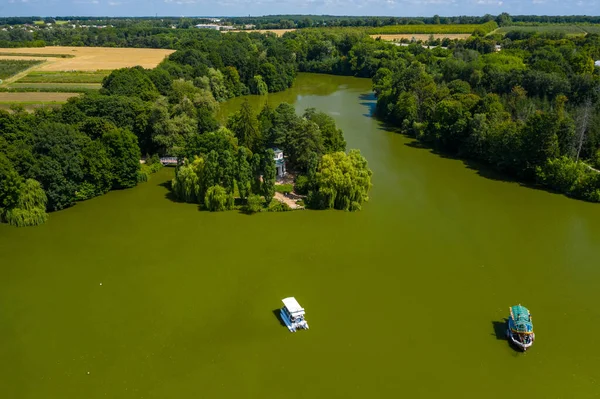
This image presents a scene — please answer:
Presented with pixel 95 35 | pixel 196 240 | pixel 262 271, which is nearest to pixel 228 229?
pixel 196 240

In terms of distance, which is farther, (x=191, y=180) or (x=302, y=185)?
(x=302, y=185)

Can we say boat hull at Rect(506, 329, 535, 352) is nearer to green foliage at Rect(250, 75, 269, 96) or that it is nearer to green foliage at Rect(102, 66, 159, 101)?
green foliage at Rect(102, 66, 159, 101)

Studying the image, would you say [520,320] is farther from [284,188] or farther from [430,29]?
[430,29]

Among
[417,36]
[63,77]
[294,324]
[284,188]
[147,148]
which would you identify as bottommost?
[294,324]

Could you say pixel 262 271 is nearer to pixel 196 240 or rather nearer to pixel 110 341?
pixel 196 240

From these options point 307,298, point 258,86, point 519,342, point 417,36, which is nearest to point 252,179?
point 307,298

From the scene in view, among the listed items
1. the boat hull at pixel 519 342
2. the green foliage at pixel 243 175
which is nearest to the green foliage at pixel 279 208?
the green foliage at pixel 243 175
